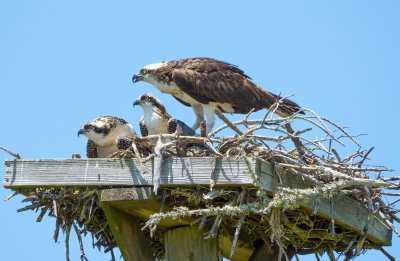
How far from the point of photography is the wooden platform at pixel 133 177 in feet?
16.0

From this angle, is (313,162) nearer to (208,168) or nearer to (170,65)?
(208,168)

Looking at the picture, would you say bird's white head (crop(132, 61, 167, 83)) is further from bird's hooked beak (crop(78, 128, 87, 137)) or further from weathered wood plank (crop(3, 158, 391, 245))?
weathered wood plank (crop(3, 158, 391, 245))

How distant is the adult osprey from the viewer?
7871 millimetres

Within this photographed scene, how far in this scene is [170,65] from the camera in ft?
27.3

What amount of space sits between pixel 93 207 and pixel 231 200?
1.22 metres

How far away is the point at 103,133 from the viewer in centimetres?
684

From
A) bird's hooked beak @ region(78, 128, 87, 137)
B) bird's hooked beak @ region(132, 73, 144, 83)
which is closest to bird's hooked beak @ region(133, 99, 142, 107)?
bird's hooked beak @ region(132, 73, 144, 83)

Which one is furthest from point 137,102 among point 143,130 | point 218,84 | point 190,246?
point 190,246

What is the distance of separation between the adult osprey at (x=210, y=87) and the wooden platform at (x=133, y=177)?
2747mm

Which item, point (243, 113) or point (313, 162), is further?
point (243, 113)

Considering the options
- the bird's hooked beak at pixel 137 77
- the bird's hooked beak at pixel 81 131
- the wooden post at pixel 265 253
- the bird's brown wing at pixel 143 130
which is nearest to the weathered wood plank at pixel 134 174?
the wooden post at pixel 265 253

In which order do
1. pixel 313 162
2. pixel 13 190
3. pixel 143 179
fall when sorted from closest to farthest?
pixel 143 179
pixel 13 190
pixel 313 162

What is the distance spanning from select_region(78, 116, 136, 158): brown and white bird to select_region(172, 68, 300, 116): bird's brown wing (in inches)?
42.2

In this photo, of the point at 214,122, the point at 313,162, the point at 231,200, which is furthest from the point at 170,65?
the point at 231,200
